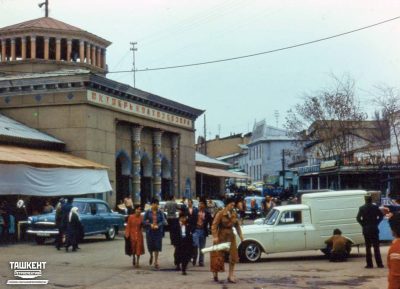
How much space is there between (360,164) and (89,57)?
1876cm

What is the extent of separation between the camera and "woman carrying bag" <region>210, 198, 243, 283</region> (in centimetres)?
1377

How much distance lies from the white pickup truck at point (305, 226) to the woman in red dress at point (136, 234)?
107 inches

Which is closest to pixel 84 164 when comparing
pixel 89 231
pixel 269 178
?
pixel 89 231

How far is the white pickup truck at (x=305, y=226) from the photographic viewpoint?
59.7ft

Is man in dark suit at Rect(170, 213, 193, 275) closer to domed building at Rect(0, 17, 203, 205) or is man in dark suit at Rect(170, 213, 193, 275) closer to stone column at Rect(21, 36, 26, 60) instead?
domed building at Rect(0, 17, 203, 205)

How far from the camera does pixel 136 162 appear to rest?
41.2m

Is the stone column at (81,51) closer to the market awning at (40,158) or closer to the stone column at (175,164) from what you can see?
the stone column at (175,164)

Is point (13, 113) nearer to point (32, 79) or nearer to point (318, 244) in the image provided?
point (32, 79)

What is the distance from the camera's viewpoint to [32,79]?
117 feet

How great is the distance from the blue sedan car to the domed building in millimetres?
8506

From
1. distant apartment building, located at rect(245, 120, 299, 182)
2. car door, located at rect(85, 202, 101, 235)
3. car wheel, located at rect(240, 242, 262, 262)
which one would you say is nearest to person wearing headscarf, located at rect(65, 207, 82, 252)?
car door, located at rect(85, 202, 101, 235)

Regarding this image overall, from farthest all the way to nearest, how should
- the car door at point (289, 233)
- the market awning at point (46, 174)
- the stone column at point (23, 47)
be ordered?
the stone column at point (23, 47) → the market awning at point (46, 174) → the car door at point (289, 233)

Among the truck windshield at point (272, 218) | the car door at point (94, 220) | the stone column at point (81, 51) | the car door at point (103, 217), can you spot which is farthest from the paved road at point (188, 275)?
the stone column at point (81, 51)

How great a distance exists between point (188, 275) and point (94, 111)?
2181cm
